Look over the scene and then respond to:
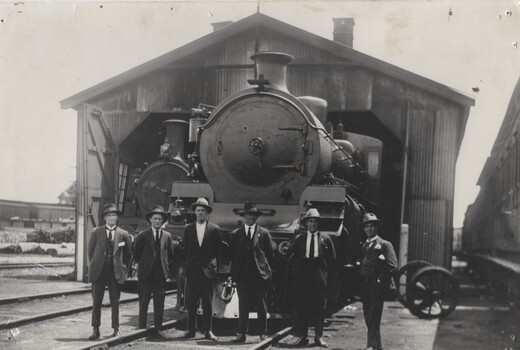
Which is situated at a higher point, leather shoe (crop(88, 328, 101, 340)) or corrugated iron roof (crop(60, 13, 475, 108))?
corrugated iron roof (crop(60, 13, 475, 108))

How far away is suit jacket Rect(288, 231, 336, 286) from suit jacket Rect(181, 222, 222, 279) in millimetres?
934

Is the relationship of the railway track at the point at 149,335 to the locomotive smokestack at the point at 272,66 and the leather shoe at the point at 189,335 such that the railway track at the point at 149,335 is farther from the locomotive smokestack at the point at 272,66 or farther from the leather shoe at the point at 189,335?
the locomotive smokestack at the point at 272,66

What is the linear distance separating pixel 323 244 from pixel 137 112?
1033 cm

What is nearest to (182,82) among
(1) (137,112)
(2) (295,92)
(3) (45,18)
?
(1) (137,112)

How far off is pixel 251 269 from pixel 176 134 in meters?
8.87

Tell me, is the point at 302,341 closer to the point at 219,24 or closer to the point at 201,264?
the point at 201,264

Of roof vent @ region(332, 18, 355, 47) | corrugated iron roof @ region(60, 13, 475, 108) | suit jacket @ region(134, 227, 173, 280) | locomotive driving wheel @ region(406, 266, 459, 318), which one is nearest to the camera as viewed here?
suit jacket @ region(134, 227, 173, 280)

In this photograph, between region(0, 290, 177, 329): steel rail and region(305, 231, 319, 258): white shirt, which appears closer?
region(305, 231, 319, 258): white shirt

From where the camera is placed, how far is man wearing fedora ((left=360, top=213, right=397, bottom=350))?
7.24m

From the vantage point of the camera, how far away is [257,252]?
303 inches

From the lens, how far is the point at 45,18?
962 centimetres

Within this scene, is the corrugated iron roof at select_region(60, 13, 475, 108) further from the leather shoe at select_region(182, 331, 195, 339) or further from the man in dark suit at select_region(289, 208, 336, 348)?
the leather shoe at select_region(182, 331, 195, 339)

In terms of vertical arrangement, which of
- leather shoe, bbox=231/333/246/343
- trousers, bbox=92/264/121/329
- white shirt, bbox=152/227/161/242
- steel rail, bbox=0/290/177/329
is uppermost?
white shirt, bbox=152/227/161/242

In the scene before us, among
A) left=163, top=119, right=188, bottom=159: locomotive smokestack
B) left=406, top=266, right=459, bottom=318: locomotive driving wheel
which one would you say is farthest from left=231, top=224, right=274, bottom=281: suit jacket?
left=163, top=119, right=188, bottom=159: locomotive smokestack
